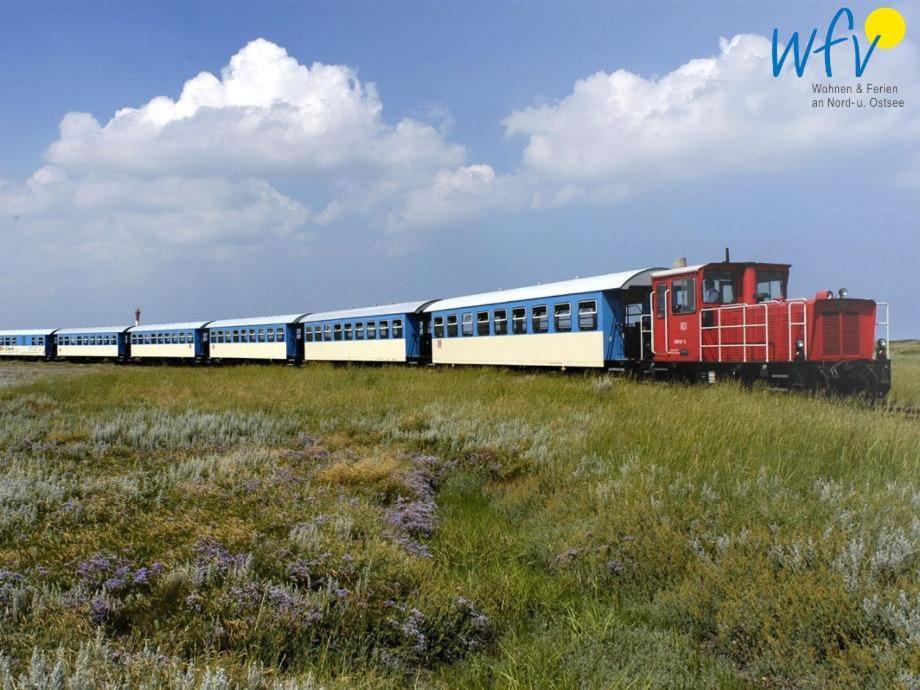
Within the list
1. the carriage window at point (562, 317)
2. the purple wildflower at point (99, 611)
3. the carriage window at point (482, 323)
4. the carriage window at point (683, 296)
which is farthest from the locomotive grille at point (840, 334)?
the purple wildflower at point (99, 611)

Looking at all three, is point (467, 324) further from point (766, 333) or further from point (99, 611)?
point (99, 611)

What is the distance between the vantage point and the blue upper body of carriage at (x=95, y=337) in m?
53.5

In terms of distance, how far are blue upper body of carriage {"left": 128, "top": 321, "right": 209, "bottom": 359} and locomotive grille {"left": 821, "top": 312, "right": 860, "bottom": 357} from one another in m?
40.3

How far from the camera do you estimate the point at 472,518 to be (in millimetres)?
7801

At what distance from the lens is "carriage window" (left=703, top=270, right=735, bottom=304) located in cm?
1680

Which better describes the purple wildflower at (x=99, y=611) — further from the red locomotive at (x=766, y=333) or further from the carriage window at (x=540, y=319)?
the carriage window at (x=540, y=319)

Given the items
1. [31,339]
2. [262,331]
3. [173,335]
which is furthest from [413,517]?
[31,339]

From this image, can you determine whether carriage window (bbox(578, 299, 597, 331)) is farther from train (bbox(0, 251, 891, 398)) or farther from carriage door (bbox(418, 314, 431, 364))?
carriage door (bbox(418, 314, 431, 364))

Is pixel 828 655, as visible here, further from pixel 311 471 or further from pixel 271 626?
pixel 311 471

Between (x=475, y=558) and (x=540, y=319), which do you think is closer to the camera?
(x=475, y=558)

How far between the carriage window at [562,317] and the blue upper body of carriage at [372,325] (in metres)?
10.2

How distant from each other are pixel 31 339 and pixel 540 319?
55570mm

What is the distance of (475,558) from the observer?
6645mm

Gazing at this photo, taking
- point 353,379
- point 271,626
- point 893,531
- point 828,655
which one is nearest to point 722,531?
point 893,531
